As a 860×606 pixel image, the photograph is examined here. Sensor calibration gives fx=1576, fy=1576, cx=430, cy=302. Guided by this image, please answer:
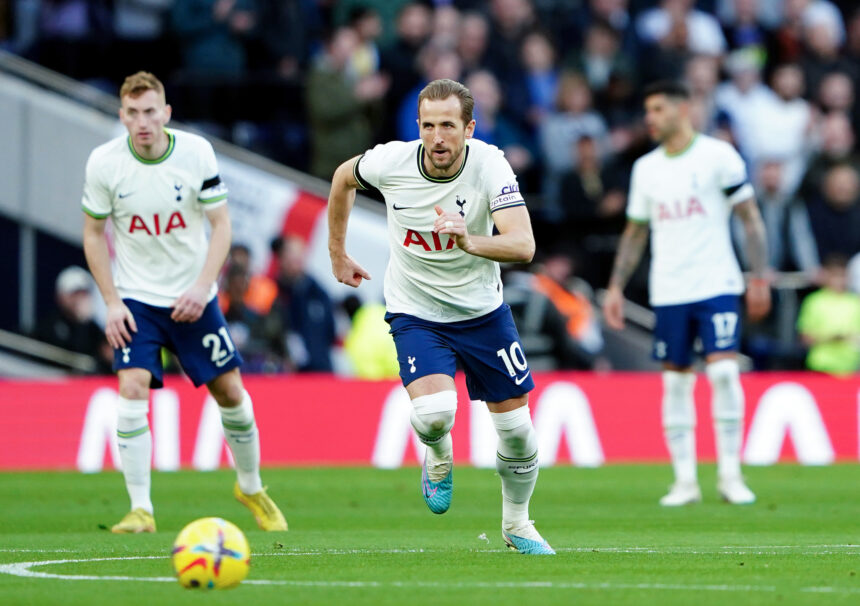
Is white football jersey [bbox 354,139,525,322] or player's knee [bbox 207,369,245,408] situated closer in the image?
white football jersey [bbox 354,139,525,322]

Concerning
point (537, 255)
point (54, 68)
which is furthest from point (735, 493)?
point (54, 68)

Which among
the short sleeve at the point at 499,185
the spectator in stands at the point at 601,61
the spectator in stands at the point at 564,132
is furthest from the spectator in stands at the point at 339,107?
the short sleeve at the point at 499,185

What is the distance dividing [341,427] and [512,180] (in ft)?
28.0

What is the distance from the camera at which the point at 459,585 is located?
662 centimetres

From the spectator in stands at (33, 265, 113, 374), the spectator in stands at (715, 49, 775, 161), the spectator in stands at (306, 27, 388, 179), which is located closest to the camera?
the spectator in stands at (33, 265, 113, 374)

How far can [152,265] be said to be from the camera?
9.78m

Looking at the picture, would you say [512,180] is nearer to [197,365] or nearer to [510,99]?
[197,365]

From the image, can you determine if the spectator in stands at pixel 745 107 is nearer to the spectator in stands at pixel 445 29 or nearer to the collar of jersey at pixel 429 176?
the spectator in stands at pixel 445 29

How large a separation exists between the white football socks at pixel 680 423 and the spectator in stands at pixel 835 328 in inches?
225

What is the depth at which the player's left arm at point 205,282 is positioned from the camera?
31.3 feet

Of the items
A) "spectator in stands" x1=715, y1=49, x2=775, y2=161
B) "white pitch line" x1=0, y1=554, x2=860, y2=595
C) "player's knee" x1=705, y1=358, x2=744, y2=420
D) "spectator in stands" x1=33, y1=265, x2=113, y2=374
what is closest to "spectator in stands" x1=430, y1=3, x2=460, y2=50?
"spectator in stands" x1=715, y1=49, x2=775, y2=161

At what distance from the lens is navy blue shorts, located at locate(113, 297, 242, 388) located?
9.66 m

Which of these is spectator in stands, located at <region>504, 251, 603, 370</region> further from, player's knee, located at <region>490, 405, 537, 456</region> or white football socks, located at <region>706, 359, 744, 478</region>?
player's knee, located at <region>490, 405, 537, 456</region>

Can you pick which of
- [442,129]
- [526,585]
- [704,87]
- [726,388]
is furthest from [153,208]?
[704,87]
